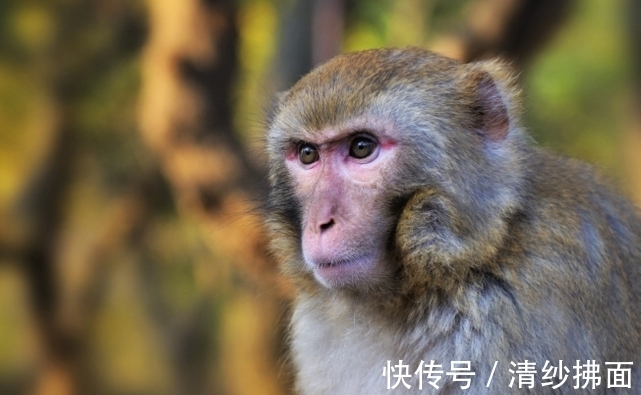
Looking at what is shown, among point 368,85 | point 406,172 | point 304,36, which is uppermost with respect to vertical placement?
point 304,36

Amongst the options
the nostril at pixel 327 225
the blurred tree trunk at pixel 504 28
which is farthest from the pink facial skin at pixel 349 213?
the blurred tree trunk at pixel 504 28

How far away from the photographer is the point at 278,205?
326cm

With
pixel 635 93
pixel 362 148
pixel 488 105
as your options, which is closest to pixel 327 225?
pixel 362 148

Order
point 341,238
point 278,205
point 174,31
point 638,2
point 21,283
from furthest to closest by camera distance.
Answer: point 21,283, point 638,2, point 174,31, point 278,205, point 341,238

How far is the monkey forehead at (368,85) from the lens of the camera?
294cm

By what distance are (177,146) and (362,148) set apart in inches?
122

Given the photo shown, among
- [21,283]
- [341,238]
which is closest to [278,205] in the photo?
[341,238]

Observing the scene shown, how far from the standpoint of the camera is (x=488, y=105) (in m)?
3.04

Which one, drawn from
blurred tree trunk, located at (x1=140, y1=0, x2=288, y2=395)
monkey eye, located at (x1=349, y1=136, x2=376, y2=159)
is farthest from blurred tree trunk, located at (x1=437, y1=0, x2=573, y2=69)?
monkey eye, located at (x1=349, y1=136, x2=376, y2=159)

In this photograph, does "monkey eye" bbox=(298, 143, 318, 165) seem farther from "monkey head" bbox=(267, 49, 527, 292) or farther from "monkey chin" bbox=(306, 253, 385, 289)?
"monkey chin" bbox=(306, 253, 385, 289)

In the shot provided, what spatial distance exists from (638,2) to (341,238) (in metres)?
6.11

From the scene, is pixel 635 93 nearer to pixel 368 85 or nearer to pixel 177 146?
pixel 177 146

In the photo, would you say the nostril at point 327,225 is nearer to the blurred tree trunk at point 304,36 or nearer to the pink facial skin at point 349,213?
the pink facial skin at point 349,213

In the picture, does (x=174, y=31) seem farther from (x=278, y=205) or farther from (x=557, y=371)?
(x=557, y=371)
